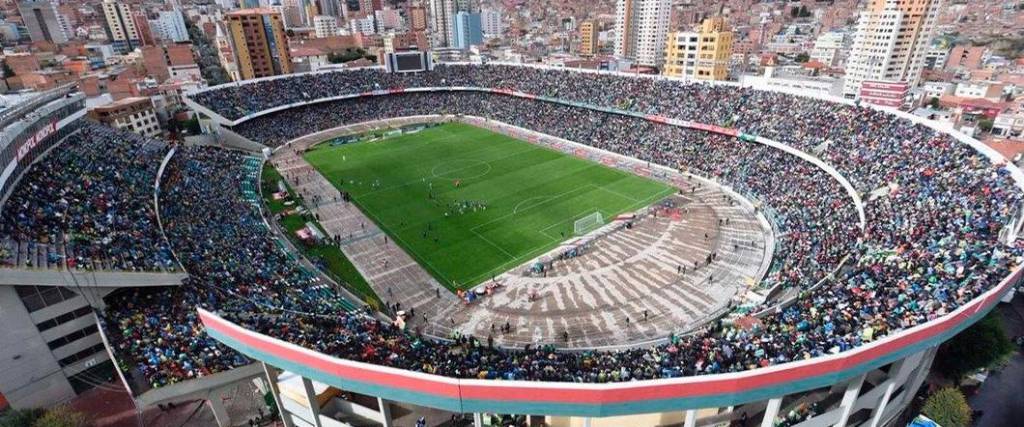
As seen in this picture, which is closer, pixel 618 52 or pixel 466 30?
pixel 618 52

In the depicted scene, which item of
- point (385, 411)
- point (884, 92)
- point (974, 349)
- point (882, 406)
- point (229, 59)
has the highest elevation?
point (229, 59)

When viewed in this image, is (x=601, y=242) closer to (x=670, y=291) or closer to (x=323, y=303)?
(x=670, y=291)

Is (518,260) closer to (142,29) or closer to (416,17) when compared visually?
(142,29)

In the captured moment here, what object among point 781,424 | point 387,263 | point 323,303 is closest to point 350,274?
point 387,263

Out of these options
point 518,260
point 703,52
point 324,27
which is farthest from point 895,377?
point 324,27

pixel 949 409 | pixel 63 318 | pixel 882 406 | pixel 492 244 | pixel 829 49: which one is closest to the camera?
pixel 882 406

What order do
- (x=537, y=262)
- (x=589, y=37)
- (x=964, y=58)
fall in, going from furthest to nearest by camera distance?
(x=589, y=37)
(x=964, y=58)
(x=537, y=262)

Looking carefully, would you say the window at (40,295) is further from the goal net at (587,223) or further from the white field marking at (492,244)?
the goal net at (587,223)

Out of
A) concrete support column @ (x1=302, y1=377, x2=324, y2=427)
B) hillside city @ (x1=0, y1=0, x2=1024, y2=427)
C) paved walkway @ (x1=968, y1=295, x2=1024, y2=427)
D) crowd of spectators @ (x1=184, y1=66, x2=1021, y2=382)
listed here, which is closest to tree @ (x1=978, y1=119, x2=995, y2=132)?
hillside city @ (x1=0, y1=0, x2=1024, y2=427)
